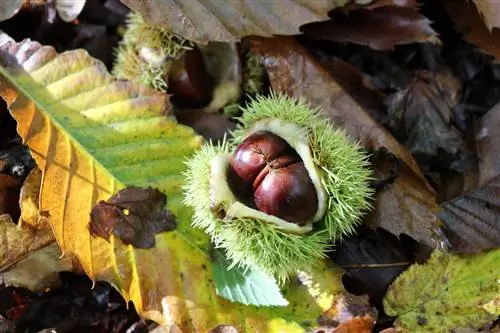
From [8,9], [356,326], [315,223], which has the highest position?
[8,9]

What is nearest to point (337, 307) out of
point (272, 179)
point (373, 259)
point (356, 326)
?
point (356, 326)

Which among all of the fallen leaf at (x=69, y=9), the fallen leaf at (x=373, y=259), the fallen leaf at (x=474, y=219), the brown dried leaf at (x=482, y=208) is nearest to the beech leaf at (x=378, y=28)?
the brown dried leaf at (x=482, y=208)

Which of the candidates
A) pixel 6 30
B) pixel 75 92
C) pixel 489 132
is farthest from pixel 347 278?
pixel 6 30

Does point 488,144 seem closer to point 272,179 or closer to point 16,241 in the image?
point 272,179

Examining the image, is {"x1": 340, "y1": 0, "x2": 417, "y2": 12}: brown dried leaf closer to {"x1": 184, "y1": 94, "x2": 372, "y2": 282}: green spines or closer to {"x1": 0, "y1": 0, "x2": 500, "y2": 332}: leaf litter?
{"x1": 0, "y1": 0, "x2": 500, "y2": 332}: leaf litter

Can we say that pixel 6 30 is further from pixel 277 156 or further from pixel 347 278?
pixel 347 278
